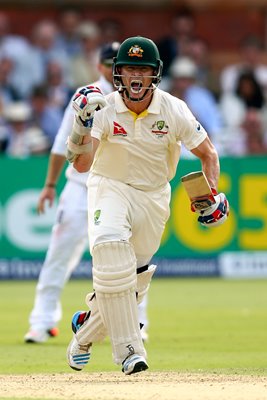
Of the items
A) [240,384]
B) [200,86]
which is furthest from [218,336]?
[200,86]

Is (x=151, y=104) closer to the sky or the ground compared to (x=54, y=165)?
closer to the sky

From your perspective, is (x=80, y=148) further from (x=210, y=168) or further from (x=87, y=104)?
(x=210, y=168)

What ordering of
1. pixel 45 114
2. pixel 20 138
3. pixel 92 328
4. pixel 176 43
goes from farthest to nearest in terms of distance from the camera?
pixel 176 43 → pixel 45 114 → pixel 20 138 → pixel 92 328

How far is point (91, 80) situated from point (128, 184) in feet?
33.5

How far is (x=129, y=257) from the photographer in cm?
678

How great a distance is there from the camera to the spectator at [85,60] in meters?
17.1

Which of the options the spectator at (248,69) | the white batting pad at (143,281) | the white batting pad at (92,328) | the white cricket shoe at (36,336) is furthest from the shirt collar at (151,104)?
the spectator at (248,69)

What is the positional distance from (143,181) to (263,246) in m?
7.53

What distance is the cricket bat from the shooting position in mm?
6883

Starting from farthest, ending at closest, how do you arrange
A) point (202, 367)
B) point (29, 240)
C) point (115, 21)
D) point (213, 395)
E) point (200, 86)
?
point (115, 21), point (200, 86), point (29, 240), point (202, 367), point (213, 395)

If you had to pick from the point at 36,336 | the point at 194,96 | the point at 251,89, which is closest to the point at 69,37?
the point at 194,96

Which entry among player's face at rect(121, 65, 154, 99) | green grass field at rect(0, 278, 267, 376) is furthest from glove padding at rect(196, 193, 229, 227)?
green grass field at rect(0, 278, 267, 376)

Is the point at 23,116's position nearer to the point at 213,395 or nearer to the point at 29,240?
the point at 29,240

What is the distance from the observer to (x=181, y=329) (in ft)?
33.1
